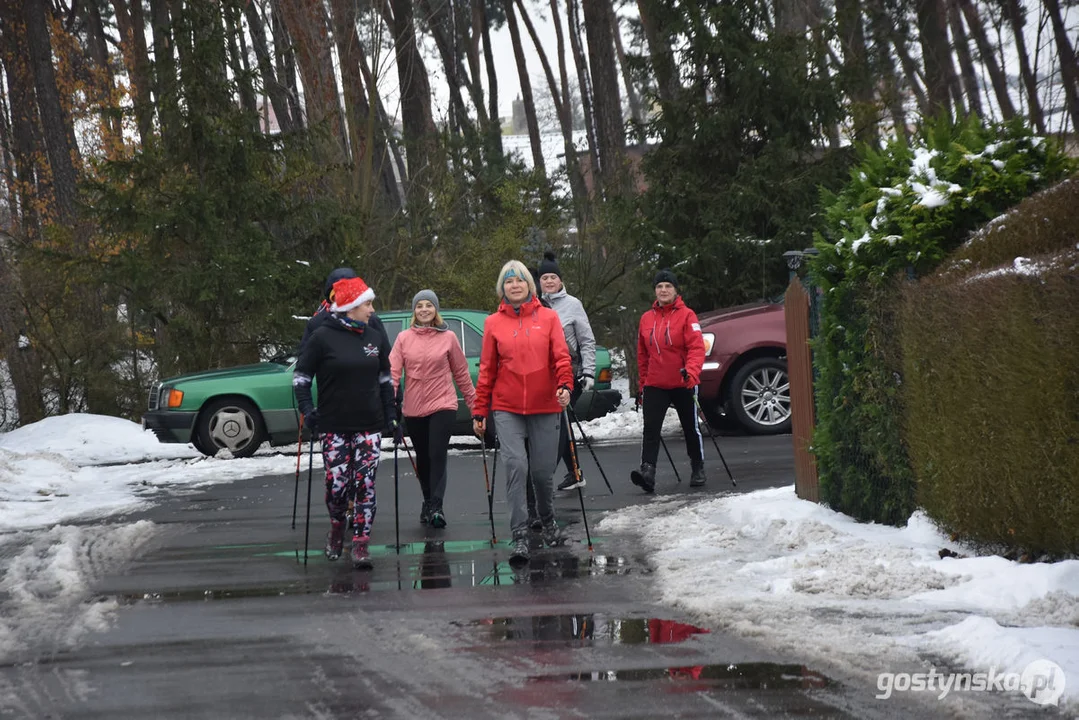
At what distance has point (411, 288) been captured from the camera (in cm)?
2252

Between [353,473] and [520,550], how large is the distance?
123cm

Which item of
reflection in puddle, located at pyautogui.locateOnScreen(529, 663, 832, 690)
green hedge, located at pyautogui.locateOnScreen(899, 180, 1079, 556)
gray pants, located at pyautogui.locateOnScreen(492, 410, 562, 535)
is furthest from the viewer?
gray pants, located at pyautogui.locateOnScreen(492, 410, 562, 535)

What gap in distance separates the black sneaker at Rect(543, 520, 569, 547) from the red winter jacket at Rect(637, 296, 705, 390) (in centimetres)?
281

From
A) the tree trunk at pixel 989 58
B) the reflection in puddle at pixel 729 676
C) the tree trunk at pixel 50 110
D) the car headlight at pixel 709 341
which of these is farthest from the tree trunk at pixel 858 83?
the reflection in puddle at pixel 729 676

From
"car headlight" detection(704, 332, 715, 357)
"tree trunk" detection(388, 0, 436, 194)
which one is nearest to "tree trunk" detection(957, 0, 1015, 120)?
"tree trunk" detection(388, 0, 436, 194)

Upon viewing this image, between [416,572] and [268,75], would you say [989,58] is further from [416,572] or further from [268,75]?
[416,572]

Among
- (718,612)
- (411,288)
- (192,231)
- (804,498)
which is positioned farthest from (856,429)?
(411,288)

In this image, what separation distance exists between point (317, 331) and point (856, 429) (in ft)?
11.1

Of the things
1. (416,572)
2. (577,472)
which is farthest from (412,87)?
(416,572)

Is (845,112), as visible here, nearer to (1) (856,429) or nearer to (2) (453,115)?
(1) (856,429)

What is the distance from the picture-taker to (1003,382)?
253 inches

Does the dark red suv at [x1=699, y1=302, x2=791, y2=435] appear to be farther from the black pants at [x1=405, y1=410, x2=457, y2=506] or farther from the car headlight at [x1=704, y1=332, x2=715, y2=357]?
the black pants at [x1=405, y1=410, x2=457, y2=506]

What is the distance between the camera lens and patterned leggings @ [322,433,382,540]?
878 cm

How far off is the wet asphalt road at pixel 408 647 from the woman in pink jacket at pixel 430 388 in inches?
26.7
